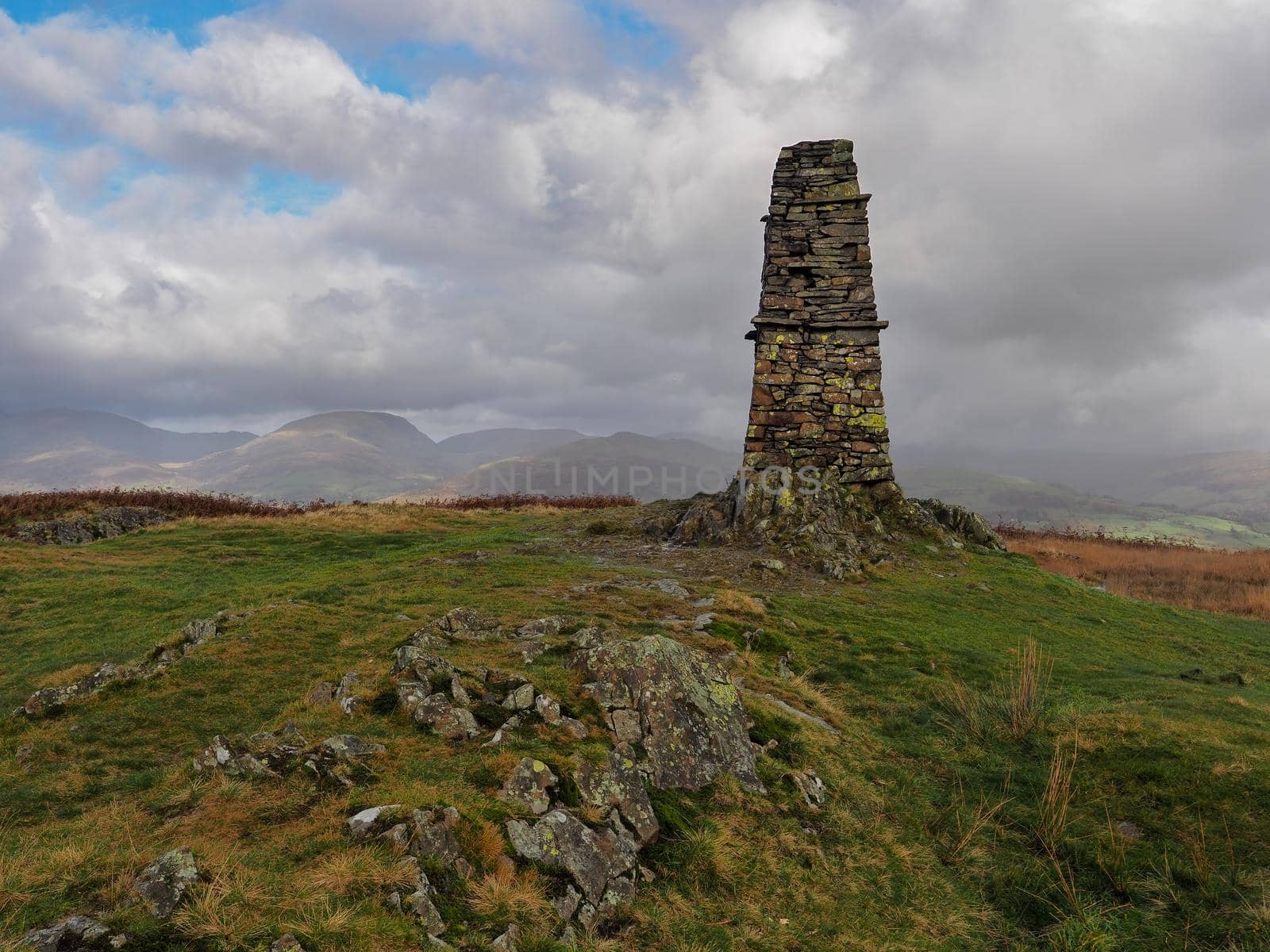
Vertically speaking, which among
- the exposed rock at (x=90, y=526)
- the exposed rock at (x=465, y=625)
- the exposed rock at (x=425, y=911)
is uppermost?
the exposed rock at (x=90, y=526)

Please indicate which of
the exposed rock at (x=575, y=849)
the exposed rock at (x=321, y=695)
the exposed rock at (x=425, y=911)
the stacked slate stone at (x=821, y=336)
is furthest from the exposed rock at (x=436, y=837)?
the stacked slate stone at (x=821, y=336)

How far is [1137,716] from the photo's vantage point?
8977mm

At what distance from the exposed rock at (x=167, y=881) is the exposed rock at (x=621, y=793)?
9.18 feet

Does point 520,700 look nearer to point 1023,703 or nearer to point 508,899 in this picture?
point 508,899

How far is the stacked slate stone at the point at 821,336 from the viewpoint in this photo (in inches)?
971

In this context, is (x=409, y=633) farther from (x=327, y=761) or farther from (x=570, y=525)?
(x=570, y=525)

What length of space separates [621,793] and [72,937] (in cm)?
370

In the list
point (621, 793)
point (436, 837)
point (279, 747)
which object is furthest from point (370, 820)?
point (621, 793)

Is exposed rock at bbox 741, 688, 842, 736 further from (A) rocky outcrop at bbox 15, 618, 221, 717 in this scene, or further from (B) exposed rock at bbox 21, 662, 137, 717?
(B) exposed rock at bbox 21, 662, 137, 717

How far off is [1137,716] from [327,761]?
10.0 m

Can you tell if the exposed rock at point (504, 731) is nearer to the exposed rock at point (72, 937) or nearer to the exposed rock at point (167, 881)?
the exposed rock at point (167, 881)

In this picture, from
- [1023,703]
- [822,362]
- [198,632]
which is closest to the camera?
[1023,703]

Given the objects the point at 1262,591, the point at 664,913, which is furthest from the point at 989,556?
the point at 664,913

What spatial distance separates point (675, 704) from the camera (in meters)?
7.07
